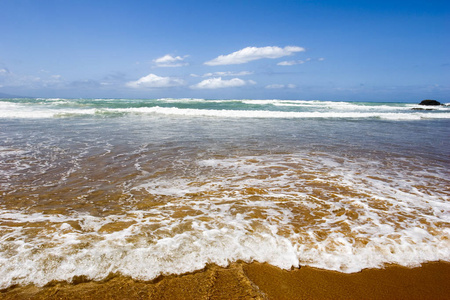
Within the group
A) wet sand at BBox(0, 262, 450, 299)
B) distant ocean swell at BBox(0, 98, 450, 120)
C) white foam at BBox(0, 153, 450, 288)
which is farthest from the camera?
distant ocean swell at BBox(0, 98, 450, 120)

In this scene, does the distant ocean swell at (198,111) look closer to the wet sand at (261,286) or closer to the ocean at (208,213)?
the ocean at (208,213)

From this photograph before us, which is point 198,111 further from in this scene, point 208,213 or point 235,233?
point 235,233

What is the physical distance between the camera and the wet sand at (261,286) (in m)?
2.14

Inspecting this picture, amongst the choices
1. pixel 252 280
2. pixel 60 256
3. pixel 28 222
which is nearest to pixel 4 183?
pixel 28 222

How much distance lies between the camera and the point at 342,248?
9.37ft

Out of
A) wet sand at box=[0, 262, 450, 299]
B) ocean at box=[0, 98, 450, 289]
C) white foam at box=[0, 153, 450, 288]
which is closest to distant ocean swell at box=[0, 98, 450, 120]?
ocean at box=[0, 98, 450, 289]

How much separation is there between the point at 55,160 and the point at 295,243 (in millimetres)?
6019

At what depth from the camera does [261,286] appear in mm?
2281

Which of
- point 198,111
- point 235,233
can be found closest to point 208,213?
point 235,233

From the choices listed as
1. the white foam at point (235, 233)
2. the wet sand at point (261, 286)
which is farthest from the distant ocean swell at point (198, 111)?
the wet sand at point (261, 286)

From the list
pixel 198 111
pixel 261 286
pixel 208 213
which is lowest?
pixel 261 286

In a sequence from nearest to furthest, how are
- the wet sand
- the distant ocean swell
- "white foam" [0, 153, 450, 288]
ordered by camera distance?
the wet sand
"white foam" [0, 153, 450, 288]
the distant ocean swell

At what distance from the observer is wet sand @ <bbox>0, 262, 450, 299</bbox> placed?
7.03ft

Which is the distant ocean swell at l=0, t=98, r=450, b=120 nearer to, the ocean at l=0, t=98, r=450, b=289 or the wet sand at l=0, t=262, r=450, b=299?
the ocean at l=0, t=98, r=450, b=289
